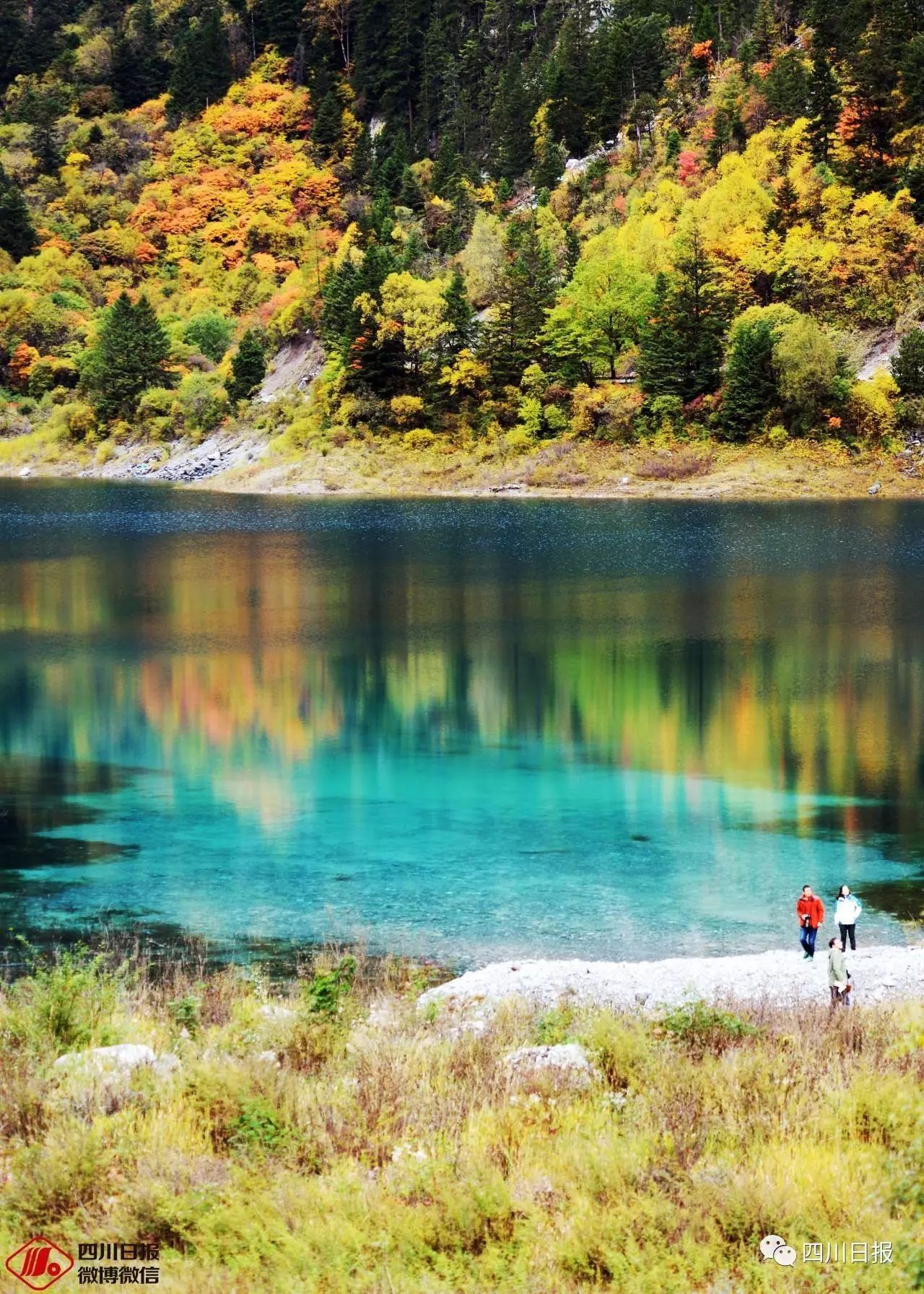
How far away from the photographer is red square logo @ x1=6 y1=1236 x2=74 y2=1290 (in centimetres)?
830

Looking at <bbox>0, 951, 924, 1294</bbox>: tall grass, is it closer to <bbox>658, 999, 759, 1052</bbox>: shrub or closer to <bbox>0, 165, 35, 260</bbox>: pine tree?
<bbox>658, 999, 759, 1052</bbox>: shrub

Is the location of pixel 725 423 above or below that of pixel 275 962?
above

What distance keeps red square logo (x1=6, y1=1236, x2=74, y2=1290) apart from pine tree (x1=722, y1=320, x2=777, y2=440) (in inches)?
3532

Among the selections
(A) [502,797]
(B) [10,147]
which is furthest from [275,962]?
(B) [10,147]

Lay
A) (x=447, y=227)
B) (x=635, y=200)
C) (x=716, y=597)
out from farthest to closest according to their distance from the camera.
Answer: (x=447, y=227), (x=635, y=200), (x=716, y=597)

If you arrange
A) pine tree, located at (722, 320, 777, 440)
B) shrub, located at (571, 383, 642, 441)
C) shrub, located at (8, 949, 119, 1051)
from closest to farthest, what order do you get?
shrub, located at (8, 949, 119, 1051), pine tree, located at (722, 320, 777, 440), shrub, located at (571, 383, 642, 441)

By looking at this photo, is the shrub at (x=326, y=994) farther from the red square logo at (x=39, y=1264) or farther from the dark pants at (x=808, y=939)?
the dark pants at (x=808, y=939)

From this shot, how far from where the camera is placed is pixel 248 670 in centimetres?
3788

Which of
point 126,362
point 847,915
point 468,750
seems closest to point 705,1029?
point 847,915

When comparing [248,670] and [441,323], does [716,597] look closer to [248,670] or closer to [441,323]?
[248,670]

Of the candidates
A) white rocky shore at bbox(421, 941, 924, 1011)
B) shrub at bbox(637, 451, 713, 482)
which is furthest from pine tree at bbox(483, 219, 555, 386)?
white rocky shore at bbox(421, 941, 924, 1011)

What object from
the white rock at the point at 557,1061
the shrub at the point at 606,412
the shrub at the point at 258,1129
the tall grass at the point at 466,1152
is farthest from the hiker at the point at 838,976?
the shrub at the point at 606,412

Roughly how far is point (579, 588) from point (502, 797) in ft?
84.9

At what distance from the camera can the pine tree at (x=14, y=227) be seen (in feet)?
524
